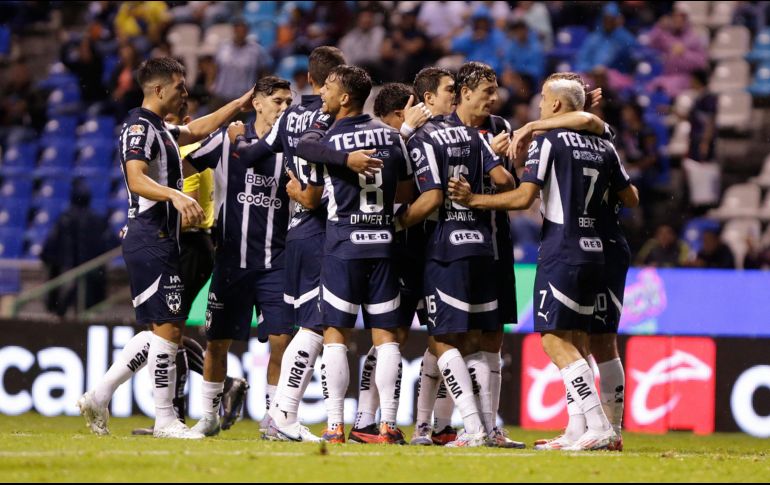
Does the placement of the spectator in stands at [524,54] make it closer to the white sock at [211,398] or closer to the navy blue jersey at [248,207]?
the navy blue jersey at [248,207]

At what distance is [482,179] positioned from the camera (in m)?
8.16

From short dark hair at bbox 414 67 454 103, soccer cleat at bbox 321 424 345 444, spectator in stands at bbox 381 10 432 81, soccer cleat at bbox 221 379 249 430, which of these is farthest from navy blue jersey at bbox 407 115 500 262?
spectator in stands at bbox 381 10 432 81

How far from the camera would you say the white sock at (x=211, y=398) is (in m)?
8.63

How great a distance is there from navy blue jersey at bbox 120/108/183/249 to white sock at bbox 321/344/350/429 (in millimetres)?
1260

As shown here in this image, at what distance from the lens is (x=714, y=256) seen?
44.3 feet

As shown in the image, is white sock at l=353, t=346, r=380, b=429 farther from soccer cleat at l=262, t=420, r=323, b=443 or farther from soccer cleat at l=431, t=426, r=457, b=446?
soccer cleat at l=431, t=426, r=457, b=446

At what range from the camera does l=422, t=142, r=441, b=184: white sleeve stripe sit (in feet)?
25.6

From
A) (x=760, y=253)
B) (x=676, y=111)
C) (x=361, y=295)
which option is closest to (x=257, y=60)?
(x=676, y=111)

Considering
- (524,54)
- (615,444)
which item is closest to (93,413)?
(615,444)

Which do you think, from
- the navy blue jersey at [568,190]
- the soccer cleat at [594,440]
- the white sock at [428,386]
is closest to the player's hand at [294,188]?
the white sock at [428,386]

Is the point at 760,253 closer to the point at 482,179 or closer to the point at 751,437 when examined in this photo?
the point at 751,437

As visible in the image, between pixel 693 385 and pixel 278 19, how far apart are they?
29.9 ft

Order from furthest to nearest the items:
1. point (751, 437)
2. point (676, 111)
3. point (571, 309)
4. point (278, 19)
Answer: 1. point (278, 19)
2. point (676, 111)
3. point (751, 437)
4. point (571, 309)

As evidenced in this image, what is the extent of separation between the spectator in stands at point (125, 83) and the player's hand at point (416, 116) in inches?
368
